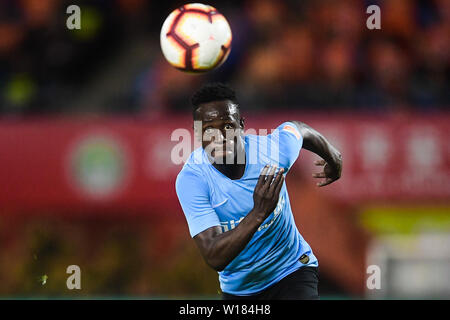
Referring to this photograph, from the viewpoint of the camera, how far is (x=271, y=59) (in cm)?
1030

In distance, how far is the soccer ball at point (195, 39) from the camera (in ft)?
19.1

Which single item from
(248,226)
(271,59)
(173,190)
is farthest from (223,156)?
(271,59)

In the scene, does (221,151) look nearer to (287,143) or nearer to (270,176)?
(270,176)

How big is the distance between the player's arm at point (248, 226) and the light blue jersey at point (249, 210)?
220 millimetres

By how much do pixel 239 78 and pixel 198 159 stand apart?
5.71 meters

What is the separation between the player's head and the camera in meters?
4.41

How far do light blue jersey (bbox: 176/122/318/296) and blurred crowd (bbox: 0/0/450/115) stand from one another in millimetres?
4368

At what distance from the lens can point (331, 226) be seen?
9.15m

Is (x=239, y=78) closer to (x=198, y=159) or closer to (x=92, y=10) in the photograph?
(x=92, y=10)

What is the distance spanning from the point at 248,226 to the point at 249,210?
18.0 inches

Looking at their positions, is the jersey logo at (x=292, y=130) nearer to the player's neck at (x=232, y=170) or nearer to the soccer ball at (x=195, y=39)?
the player's neck at (x=232, y=170)

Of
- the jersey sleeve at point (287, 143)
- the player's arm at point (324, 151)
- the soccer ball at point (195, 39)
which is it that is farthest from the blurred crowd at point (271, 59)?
the jersey sleeve at point (287, 143)

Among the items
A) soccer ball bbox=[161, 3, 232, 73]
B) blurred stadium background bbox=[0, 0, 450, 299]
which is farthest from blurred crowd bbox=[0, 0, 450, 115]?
soccer ball bbox=[161, 3, 232, 73]

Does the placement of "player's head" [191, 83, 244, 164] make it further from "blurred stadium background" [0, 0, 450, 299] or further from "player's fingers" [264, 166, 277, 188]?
"blurred stadium background" [0, 0, 450, 299]
